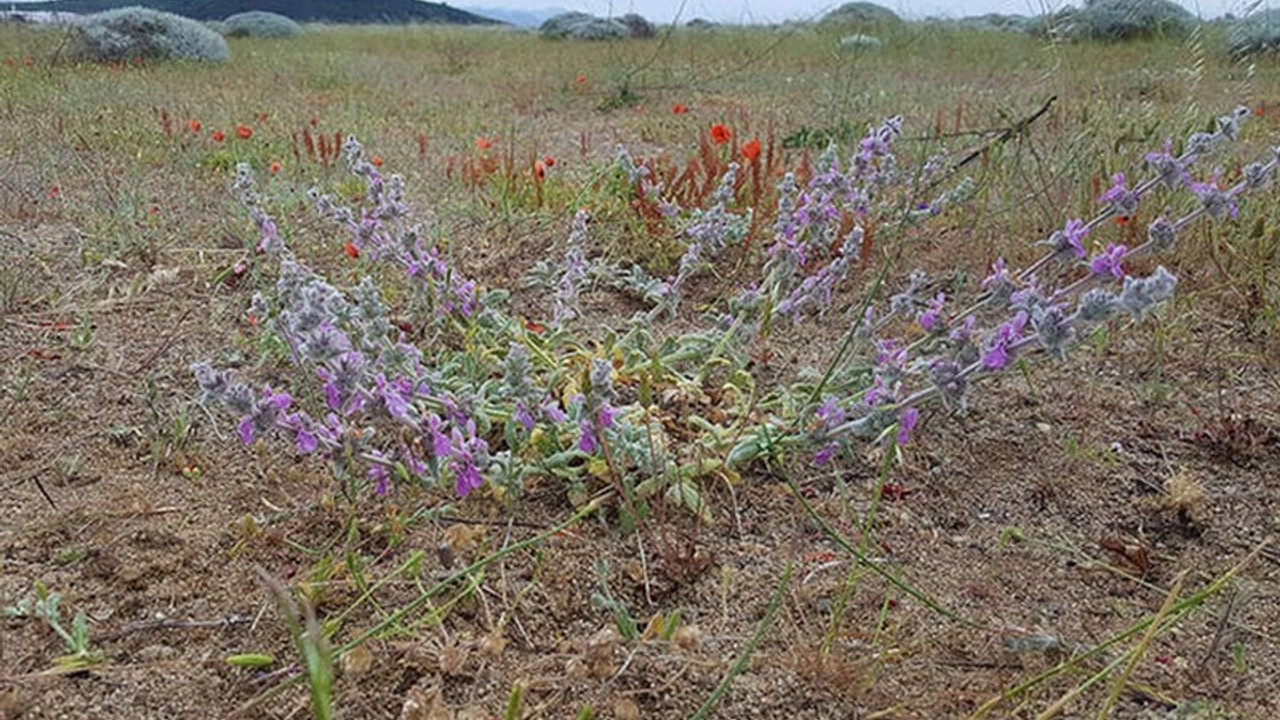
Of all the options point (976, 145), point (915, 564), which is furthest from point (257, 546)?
point (976, 145)

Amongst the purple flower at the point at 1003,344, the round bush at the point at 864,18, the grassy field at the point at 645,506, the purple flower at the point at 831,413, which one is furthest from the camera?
the round bush at the point at 864,18

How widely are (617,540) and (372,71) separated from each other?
28.7ft

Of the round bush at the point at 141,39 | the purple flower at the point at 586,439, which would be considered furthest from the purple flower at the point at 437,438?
the round bush at the point at 141,39

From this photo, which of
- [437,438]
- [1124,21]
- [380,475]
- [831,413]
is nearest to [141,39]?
[1124,21]

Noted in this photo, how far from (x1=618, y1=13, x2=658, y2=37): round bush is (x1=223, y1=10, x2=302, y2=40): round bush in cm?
637

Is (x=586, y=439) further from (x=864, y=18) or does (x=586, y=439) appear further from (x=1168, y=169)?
(x=864, y=18)

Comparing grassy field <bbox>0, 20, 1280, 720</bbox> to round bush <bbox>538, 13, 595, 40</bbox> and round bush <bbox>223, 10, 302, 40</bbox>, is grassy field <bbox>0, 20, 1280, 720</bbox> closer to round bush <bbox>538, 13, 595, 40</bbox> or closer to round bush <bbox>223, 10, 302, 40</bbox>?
round bush <bbox>538, 13, 595, 40</bbox>

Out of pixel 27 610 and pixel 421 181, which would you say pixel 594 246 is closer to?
pixel 421 181

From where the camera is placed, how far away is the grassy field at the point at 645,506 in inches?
50.1

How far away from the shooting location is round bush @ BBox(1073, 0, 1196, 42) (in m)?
5.65

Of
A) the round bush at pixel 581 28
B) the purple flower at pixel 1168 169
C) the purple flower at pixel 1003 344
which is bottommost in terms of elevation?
the purple flower at pixel 1003 344

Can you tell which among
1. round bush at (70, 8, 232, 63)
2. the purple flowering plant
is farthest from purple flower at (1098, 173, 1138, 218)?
round bush at (70, 8, 232, 63)

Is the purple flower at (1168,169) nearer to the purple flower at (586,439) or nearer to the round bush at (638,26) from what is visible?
the purple flower at (586,439)

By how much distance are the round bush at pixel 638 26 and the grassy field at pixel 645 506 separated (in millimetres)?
15057
